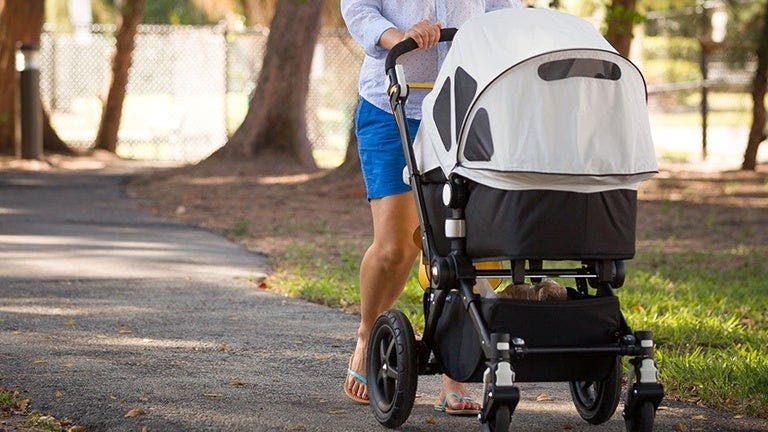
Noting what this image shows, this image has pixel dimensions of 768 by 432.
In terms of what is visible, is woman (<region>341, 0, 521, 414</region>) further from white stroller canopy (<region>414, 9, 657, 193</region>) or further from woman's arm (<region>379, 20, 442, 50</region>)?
white stroller canopy (<region>414, 9, 657, 193</region>)

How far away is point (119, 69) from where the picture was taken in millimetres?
22016

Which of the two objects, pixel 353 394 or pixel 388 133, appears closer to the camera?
pixel 388 133

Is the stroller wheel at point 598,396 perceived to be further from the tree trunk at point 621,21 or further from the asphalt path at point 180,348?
the tree trunk at point 621,21

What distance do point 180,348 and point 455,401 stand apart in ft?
5.23

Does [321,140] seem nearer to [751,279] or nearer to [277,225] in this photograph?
[277,225]

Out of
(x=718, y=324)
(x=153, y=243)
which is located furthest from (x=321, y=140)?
(x=718, y=324)

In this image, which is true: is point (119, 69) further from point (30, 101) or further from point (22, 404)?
point (22, 404)

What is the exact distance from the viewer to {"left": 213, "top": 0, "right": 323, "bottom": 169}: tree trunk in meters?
16.5

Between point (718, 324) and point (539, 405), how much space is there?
2047mm

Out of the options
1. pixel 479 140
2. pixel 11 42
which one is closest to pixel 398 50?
pixel 479 140

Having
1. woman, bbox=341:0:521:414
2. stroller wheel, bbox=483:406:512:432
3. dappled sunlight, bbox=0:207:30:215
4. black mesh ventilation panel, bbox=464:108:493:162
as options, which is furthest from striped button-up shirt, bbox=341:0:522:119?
dappled sunlight, bbox=0:207:30:215

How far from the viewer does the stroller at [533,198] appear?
396cm

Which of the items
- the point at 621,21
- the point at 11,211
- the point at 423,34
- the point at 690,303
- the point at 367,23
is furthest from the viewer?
the point at 621,21

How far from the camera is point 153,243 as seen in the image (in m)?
9.85
